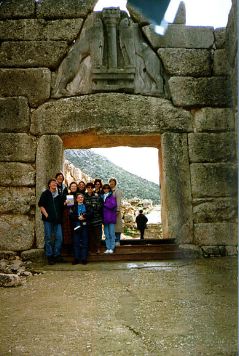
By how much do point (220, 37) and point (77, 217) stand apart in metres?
3.92

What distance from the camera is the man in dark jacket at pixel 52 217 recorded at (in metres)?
5.27

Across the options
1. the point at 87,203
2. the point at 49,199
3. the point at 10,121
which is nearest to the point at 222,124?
the point at 87,203

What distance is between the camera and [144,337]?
2.60m

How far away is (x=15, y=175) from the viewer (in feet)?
19.1

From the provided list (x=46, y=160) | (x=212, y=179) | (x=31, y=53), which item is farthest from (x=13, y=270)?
(x=31, y=53)

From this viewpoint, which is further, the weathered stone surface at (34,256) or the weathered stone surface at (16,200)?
the weathered stone surface at (16,200)

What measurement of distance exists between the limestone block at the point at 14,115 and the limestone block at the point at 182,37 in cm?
241

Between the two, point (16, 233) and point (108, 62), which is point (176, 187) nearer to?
point (108, 62)

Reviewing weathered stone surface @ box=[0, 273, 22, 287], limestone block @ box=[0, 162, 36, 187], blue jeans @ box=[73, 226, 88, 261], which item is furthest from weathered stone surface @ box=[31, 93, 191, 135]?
weathered stone surface @ box=[0, 273, 22, 287]

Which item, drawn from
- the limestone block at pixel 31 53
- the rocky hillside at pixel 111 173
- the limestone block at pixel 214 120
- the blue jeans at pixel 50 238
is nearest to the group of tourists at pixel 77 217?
the blue jeans at pixel 50 238

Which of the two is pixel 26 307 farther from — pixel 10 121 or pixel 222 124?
pixel 222 124

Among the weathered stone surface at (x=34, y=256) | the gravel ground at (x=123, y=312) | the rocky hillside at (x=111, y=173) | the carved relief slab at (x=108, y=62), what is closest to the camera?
the gravel ground at (x=123, y=312)

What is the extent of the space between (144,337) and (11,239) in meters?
3.63

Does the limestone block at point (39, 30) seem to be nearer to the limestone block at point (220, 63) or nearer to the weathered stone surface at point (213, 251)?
the limestone block at point (220, 63)
